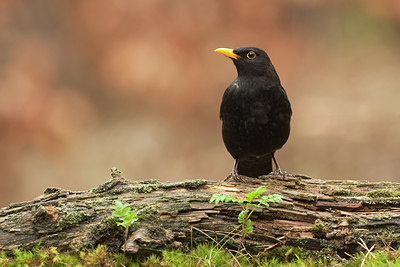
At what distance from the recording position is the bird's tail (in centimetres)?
595

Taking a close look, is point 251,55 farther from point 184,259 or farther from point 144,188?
point 184,259

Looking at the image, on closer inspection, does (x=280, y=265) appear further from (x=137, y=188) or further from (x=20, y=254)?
(x=20, y=254)

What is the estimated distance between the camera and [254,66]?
5523 millimetres

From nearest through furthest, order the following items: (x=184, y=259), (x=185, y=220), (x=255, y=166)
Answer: (x=184, y=259), (x=185, y=220), (x=255, y=166)

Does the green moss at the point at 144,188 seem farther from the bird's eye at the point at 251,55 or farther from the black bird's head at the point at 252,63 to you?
the bird's eye at the point at 251,55

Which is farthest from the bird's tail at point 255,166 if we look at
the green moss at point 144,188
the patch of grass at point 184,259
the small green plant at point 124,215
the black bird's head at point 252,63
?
the small green plant at point 124,215

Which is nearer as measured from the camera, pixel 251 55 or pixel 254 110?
pixel 254 110

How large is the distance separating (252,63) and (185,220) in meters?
2.59

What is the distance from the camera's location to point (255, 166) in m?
5.99

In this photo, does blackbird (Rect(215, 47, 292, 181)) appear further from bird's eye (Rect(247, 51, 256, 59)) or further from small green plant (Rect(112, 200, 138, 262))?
small green plant (Rect(112, 200, 138, 262))

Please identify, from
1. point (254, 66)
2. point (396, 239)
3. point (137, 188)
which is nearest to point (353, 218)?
point (396, 239)

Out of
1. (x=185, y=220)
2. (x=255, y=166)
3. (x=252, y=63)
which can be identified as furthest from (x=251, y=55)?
(x=185, y=220)

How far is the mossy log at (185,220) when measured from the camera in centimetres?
345

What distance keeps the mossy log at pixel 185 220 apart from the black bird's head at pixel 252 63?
72.2 inches
